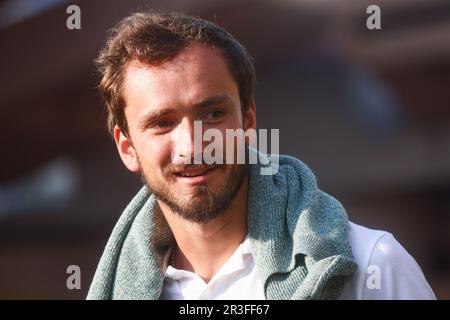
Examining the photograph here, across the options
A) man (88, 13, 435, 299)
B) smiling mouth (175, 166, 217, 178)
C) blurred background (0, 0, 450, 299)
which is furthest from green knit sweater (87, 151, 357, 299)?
blurred background (0, 0, 450, 299)

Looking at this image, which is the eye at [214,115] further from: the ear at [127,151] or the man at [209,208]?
the ear at [127,151]

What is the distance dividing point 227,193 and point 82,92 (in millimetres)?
1865

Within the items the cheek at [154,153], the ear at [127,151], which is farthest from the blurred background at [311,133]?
the cheek at [154,153]

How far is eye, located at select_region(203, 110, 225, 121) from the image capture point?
1.19m

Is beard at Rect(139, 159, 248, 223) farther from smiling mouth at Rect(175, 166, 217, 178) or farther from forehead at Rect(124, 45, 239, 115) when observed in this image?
forehead at Rect(124, 45, 239, 115)

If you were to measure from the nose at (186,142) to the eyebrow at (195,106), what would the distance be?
0.03 metres

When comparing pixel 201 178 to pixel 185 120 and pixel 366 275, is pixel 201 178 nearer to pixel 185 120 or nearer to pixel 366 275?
pixel 185 120

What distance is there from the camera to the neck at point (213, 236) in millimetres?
1244

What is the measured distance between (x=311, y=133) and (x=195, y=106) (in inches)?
88.8

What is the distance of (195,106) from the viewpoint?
118cm

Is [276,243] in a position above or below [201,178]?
below

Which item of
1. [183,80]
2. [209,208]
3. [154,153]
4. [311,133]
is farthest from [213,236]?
[311,133]

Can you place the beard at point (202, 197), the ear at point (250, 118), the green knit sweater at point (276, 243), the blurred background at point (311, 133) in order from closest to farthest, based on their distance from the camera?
the green knit sweater at point (276, 243)
the beard at point (202, 197)
the ear at point (250, 118)
the blurred background at point (311, 133)
